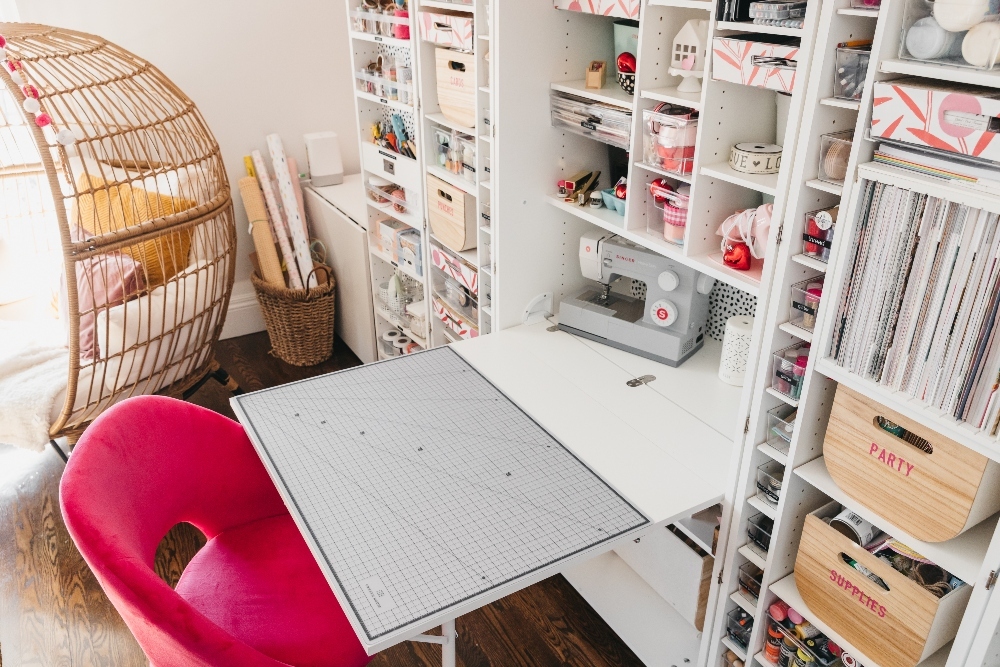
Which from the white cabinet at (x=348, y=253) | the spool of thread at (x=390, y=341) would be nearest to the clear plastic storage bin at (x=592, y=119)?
the white cabinet at (x=348, y=253)

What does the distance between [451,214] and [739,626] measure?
4.22 feet

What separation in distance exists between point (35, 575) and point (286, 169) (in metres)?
1.81

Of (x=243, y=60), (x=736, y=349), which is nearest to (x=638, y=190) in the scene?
(x=736, y=349)

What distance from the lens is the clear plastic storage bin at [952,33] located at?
907 millimetres

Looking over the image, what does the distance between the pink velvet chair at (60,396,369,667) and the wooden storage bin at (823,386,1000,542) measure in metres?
0.92

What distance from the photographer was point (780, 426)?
4.45ft

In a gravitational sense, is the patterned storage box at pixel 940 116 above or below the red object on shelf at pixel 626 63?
above

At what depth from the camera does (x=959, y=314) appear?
1014 mm

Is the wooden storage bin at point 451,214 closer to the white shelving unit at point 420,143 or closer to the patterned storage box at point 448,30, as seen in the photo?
the white shelving unit at point 420,143

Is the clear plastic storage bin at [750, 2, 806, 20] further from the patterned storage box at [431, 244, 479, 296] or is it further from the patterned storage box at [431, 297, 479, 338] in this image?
the patterned storage box at [431, 297, 479, 338]

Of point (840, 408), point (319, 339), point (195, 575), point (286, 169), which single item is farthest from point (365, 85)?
point (840, 408)

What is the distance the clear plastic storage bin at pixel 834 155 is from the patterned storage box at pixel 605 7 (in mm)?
613

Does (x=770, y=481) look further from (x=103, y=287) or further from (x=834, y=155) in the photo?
(x=103, y=287)

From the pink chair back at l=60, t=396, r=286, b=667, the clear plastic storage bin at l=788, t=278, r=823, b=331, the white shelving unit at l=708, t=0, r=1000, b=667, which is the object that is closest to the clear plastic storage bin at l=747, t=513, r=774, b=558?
the white shelving unit at l=708, t=0, r=1000, b=667
